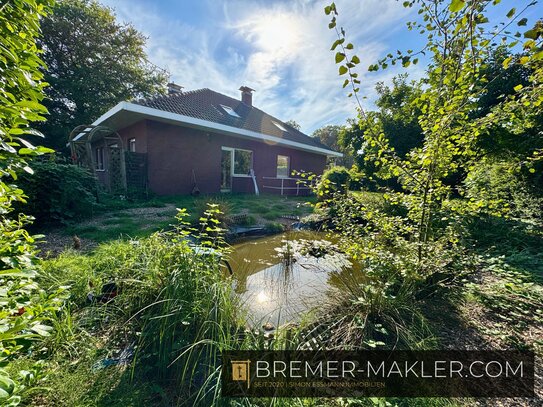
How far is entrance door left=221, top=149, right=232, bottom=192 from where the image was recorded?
31.7 feet

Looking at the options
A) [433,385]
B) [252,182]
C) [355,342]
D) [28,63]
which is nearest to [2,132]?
[28,63]

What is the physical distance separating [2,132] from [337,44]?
1604 mm

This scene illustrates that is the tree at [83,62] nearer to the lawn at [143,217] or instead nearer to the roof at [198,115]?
the roof at [198,115]

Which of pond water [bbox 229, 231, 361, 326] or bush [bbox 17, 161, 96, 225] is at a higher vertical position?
bush [bbox 17, 161, 96, 225]

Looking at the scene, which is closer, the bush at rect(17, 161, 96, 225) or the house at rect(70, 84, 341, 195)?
the bush at rect(17, 161, 96, 225)

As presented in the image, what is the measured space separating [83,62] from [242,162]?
12141 millimetres

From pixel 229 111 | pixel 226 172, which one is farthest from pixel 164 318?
pixel 229 111

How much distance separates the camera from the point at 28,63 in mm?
1041

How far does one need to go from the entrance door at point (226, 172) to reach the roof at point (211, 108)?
1.39 metres

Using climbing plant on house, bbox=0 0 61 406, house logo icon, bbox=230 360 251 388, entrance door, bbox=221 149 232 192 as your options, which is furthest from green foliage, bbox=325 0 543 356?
entrance door, bbox=221 149 232 192

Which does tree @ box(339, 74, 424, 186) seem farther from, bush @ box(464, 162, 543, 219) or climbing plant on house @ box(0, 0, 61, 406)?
climbing plant on house @ box(0, 0, 61, 406)

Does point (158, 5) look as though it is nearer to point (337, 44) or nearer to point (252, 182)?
point (337, 44)

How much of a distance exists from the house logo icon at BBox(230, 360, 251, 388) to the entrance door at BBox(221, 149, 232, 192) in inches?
343

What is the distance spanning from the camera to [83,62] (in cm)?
1329
